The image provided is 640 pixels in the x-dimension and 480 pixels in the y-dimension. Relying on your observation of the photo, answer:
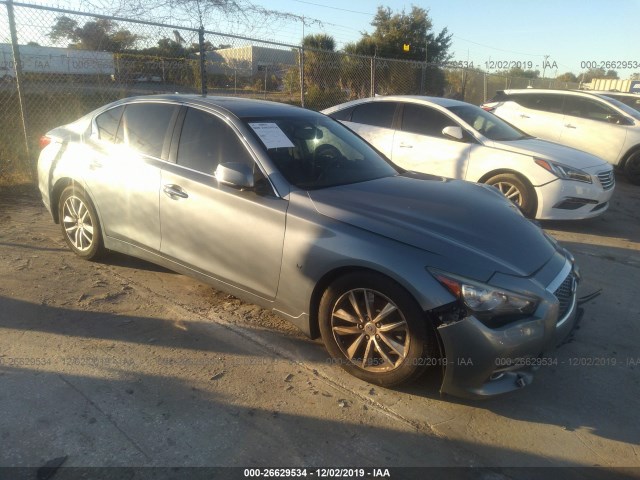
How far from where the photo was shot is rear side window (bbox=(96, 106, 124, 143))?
453 centimetres

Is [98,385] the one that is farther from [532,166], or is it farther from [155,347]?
[532,166]

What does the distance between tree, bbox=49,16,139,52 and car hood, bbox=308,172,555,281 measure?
→ 21.8 ft

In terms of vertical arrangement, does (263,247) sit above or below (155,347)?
above

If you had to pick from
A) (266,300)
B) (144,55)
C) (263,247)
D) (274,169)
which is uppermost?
(144,55)

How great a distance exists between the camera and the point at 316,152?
3.96 m

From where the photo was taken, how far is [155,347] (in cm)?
347

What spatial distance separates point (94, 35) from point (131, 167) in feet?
20.5

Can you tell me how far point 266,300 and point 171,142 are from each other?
1558mm

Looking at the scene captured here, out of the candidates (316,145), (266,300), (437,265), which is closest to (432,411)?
(437,265)

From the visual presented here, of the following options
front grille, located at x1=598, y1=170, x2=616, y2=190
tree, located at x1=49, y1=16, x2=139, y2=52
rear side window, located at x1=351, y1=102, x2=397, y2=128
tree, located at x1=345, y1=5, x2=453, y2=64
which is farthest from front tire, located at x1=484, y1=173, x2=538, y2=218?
tree, located at x1=345, y1=5, x2=453, y2=64

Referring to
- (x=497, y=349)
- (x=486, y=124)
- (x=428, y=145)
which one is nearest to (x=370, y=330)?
(x=497, y=349)

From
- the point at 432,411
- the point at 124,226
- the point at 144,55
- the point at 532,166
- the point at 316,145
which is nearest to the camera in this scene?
the point at 432,411

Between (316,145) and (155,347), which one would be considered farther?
(316,145)

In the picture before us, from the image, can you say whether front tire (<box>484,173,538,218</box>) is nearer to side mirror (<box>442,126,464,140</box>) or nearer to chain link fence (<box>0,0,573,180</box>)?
side mirror (<box>442,126,464,140</box>)
